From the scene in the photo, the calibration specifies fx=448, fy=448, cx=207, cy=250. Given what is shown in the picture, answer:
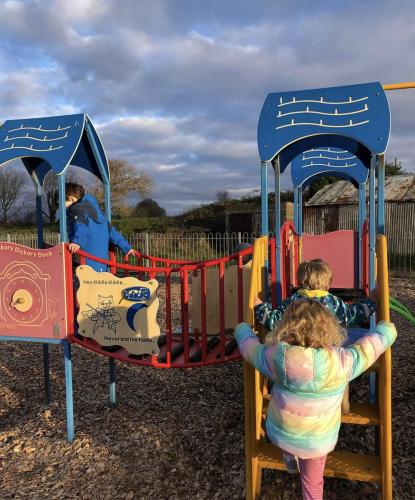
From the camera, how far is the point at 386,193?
60.4 ft

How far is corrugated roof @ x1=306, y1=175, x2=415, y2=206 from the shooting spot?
17453 millimetres

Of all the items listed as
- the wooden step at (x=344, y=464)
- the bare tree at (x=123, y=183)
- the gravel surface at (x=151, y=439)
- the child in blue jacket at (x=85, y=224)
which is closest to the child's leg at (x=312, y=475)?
the wooden step at (x=344, y=464)

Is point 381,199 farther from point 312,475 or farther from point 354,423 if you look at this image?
point 312,475

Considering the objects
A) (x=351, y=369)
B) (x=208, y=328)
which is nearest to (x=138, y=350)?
(x=208, y=328)

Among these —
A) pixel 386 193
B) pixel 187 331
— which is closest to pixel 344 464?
pixel 187 331

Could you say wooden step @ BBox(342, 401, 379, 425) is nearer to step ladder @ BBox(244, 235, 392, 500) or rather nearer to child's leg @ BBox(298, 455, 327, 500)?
step ladder @ BBox(244, 235, 392, 500)

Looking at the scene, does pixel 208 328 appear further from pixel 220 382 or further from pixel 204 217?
pixel 204 217

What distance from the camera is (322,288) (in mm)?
2943

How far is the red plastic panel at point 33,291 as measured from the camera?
3.83 meters

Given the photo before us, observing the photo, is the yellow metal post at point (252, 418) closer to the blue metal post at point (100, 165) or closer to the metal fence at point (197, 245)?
the blue metal post at point (100, 165)

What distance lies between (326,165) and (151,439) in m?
4.87

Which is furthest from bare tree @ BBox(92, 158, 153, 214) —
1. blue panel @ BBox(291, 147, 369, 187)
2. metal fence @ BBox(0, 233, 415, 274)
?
blue panel @ BBox(291, 147, 369, 187)

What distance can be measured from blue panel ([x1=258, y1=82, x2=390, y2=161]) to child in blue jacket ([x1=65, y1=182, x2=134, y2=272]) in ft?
5.59

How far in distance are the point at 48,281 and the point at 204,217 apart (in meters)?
22.7
